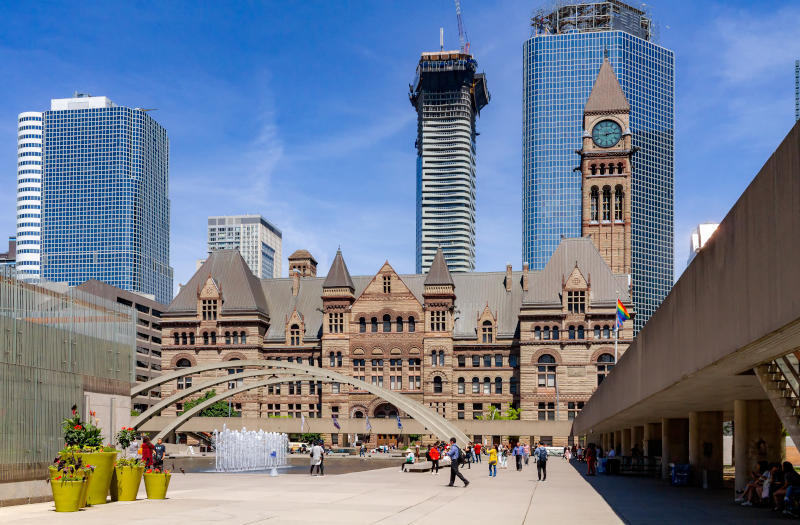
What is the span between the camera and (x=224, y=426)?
95.6 metres

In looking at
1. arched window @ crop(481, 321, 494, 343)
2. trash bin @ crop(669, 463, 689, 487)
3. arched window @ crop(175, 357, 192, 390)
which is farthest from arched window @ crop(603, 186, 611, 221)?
trash bin @ crop(669, 463, 689, 487)

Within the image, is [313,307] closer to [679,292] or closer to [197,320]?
[197,320]

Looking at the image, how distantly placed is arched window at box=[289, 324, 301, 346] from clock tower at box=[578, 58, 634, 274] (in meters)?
37.1

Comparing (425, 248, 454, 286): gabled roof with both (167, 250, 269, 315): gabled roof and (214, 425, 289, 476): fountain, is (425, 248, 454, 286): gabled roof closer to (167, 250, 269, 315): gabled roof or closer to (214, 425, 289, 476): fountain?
(167, 250, 269, 315): gabled roof

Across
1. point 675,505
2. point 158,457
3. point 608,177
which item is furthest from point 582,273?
point 675,505

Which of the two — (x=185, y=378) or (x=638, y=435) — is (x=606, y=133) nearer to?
(x=185, y=378)

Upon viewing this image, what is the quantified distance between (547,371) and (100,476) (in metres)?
81.8

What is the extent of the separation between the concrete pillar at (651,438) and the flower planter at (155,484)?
114ft

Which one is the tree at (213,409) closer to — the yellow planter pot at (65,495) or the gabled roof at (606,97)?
the gabled roof at (606,97)

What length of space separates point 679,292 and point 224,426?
77.4m

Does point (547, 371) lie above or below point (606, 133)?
A: below

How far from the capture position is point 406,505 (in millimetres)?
26812

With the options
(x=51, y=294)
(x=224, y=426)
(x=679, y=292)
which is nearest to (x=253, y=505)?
(x=51, y=294)

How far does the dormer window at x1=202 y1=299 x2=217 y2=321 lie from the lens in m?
113
